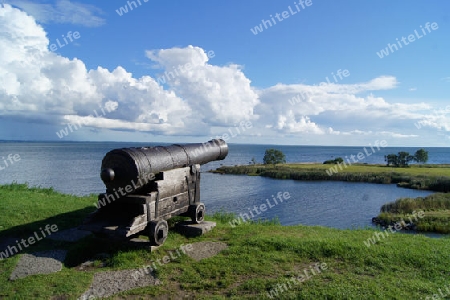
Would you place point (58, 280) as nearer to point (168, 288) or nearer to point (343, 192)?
point (168, 288)

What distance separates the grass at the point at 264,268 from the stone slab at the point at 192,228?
16 centimetres

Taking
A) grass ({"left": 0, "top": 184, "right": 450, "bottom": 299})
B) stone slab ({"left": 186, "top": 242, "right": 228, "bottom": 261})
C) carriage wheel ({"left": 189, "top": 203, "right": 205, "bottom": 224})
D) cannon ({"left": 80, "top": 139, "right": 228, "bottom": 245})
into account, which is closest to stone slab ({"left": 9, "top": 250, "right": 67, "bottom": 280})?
grass ({"left": 0, "top": 184, "right": 450, "bottom": 299})

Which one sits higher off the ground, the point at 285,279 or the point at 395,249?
the point at 285,279

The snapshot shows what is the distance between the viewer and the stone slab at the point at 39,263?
5.59 m

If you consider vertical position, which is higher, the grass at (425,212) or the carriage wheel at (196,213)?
the carriage wheel at (196,213)

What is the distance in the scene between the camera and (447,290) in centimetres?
473

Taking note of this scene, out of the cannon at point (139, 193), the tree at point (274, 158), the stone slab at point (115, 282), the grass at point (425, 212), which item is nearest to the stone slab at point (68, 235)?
the cannon at point (139, 193)

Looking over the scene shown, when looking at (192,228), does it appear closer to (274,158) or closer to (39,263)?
(39,263)

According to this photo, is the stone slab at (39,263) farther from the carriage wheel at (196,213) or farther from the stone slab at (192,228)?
the carriage wheel at (196,213)

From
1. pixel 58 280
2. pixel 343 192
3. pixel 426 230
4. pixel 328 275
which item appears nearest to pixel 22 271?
pixel 58 280

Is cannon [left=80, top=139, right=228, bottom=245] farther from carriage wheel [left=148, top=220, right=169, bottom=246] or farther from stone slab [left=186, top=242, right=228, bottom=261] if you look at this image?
stone slab [left=186, top=242, right=228, bottom=261]

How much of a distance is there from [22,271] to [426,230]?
59.1 ft

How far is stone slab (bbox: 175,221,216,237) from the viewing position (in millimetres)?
7324

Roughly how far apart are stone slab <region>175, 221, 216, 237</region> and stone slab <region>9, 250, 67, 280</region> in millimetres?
2207
